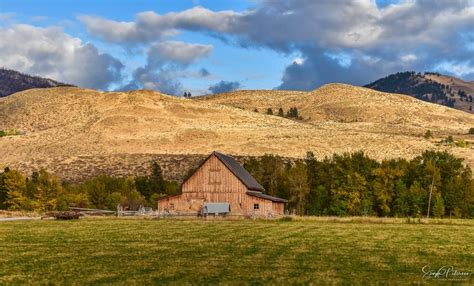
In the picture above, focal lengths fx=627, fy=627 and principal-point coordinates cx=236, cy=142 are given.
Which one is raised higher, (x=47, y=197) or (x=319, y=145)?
(x=319, y=145)

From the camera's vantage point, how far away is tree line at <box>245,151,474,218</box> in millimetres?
76750

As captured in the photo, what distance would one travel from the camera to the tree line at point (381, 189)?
76.8 meters

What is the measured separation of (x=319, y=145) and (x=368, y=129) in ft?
143

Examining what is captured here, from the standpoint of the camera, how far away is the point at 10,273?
18062 millimetres

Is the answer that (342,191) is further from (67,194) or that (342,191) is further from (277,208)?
(67,194)

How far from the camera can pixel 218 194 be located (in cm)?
7094

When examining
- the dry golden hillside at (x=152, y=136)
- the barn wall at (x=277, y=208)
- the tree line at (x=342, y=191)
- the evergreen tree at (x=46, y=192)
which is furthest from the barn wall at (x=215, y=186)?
the dry golden hillside at (x=152, y=136)

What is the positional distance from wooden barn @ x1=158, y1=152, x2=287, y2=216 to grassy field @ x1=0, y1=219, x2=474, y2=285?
1480 inches

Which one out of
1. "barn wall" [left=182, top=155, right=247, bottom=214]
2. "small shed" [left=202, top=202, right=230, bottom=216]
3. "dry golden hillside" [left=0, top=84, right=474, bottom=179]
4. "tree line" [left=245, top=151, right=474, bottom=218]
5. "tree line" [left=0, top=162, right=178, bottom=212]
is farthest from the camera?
"dry golden hillside" [left=0, top=84, right=474, bottom=179]

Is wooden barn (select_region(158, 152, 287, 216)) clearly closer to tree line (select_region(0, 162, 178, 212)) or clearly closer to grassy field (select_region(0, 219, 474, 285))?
tree line (select_region(0, 162, 178, 212))

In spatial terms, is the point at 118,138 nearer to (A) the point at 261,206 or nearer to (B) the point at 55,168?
(B) the point at 55,168

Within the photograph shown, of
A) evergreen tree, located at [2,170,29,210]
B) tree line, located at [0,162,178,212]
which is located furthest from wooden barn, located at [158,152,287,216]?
evergreen tree, located at [2,170,29,210]

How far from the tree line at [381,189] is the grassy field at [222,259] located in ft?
149

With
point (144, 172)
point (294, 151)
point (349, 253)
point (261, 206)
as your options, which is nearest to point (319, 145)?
point (294, 151)
